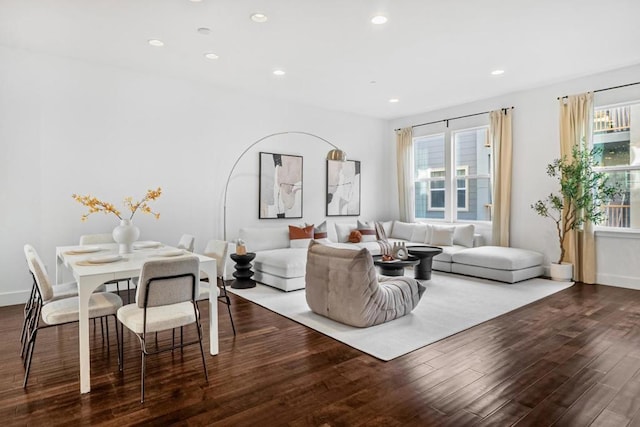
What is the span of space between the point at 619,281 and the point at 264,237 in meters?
5.17

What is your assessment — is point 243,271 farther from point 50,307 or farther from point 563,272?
point 563,272

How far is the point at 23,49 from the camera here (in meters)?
4.50

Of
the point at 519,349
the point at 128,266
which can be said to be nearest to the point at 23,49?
the point at 128,266

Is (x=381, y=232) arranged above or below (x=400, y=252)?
above

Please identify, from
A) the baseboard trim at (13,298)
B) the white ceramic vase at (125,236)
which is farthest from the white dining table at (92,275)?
the baseboard trim at (13,298)

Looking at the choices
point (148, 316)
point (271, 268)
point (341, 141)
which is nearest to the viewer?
point (148, 316)

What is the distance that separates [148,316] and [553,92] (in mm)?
6402

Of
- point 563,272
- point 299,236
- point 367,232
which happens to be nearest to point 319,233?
point 299,236

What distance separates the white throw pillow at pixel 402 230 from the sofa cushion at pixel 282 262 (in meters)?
2.57

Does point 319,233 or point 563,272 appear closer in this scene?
point 563,272

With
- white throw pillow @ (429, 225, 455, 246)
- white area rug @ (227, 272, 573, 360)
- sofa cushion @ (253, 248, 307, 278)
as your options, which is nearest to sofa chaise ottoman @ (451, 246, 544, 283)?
white area rug @ (227, 272, 573, 360)

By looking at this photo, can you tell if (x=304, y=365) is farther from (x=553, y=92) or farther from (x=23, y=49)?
(x=553, y=92)

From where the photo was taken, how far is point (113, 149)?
5.09 metres

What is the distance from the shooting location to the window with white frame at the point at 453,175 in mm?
7102
